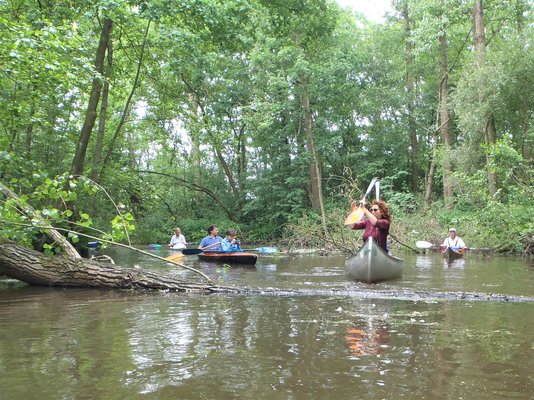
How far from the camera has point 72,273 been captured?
26.9 ft

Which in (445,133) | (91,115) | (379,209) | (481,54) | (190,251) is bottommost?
(190,251)

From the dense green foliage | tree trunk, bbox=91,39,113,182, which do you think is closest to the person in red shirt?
the dense green foliage

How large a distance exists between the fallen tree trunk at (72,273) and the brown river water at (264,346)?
1.18ft

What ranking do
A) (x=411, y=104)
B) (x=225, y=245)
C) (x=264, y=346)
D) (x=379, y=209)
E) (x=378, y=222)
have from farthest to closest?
(x=411, y=104), (x=225, y=245), (x=379, y=209), (x=378, y=222), (x=264, y=346)

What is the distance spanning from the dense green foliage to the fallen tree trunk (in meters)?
0.86

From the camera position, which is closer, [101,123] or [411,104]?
[101,123]

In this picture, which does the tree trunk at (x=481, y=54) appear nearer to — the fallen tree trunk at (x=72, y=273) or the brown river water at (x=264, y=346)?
the brown river water at (x=264, y=346)

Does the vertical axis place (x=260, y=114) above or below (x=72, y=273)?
above

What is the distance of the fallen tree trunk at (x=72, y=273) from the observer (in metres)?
7.88

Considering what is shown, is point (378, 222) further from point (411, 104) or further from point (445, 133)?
point (411, 104)

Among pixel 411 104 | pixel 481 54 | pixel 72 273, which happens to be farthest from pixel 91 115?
pixel 411 104

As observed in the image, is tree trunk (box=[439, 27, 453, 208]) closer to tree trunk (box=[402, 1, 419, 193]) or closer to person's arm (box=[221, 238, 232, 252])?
tree trunk (box=[402, 1, 419, 193])

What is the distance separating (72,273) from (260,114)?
17.6 m

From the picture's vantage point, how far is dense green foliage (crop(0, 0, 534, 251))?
380 inches
